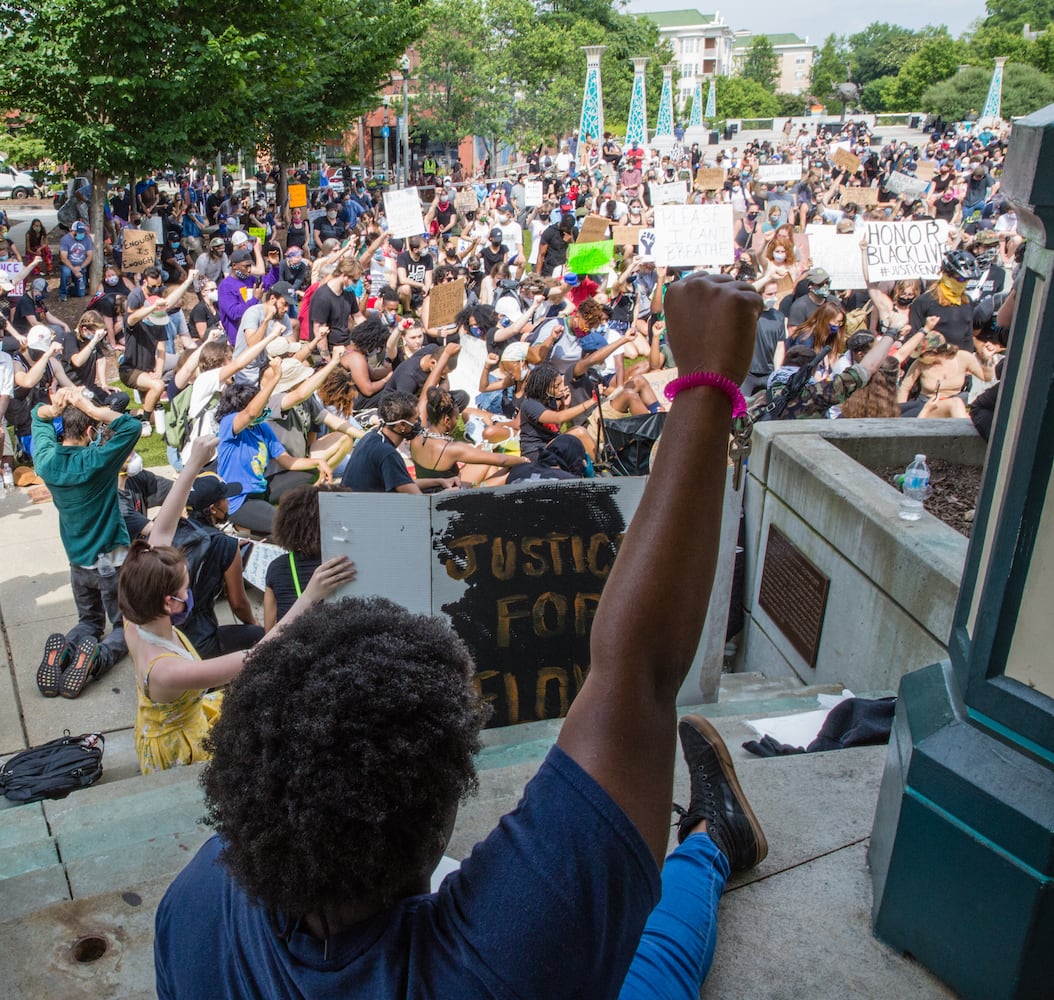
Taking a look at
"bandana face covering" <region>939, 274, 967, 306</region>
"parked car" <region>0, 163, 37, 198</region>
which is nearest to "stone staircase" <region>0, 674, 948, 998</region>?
"bandana face covering" <region>939, 274, 967, 306</region>

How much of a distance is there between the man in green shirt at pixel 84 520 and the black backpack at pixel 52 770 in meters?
1.39

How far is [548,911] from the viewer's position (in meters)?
1.12

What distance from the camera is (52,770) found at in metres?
4.24

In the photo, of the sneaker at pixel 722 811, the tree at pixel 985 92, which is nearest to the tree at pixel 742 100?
the tree at pixel 985 92

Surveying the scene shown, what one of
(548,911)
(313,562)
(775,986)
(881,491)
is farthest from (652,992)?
(881,491)

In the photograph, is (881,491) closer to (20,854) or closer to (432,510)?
(432,510)

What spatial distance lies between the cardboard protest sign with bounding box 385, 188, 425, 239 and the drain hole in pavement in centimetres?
1360

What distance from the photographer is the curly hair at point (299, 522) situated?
4.39 m

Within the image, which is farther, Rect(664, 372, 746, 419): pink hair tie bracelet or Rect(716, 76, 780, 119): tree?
Rect(716, 76, 780, 119): tree

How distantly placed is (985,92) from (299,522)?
84.5 m

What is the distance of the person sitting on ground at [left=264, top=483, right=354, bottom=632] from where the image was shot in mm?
4402

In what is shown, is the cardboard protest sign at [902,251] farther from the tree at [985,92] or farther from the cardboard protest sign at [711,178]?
the tree at [985,92]

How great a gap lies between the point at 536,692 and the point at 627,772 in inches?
118

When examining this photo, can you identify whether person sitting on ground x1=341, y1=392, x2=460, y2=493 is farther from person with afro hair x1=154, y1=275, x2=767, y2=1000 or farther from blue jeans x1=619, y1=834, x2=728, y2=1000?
person with afro hair x1=154, y1=275, x2=767, y2=1000
